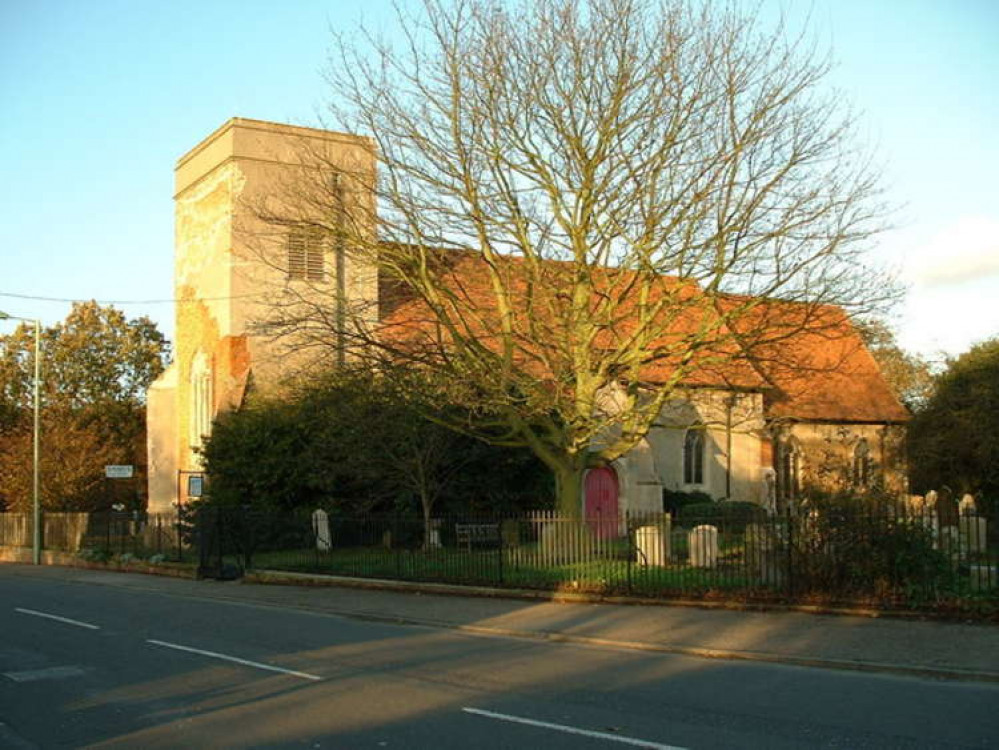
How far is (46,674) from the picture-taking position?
1147cm

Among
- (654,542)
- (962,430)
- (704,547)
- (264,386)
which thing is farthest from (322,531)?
(962,430)

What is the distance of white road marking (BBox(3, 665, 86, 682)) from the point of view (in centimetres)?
1123

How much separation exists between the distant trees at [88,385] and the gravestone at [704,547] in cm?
3285

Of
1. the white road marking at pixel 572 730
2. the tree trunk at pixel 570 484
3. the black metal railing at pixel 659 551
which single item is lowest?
the white road marking at pixel 572 730

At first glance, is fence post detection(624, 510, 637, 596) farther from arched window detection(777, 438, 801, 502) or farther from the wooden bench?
arched window detection(777, 438, 801, 502)

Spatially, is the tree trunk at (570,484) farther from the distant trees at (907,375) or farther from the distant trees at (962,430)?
the distant trees at (907,375)

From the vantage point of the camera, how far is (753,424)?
3738cm

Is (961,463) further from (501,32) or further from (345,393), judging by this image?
(501,32)

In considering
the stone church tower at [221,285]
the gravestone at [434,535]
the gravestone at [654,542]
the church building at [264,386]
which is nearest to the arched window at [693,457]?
the church building at [264,386]

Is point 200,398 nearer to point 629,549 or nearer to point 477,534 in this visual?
point 477,534

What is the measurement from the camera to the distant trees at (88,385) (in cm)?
4656

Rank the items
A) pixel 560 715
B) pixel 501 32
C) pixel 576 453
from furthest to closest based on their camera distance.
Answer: pixel 576 453, pixel 501 32, pixel 560 715

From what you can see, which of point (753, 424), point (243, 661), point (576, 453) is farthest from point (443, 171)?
point (753, 424)

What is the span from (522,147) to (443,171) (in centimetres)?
164
